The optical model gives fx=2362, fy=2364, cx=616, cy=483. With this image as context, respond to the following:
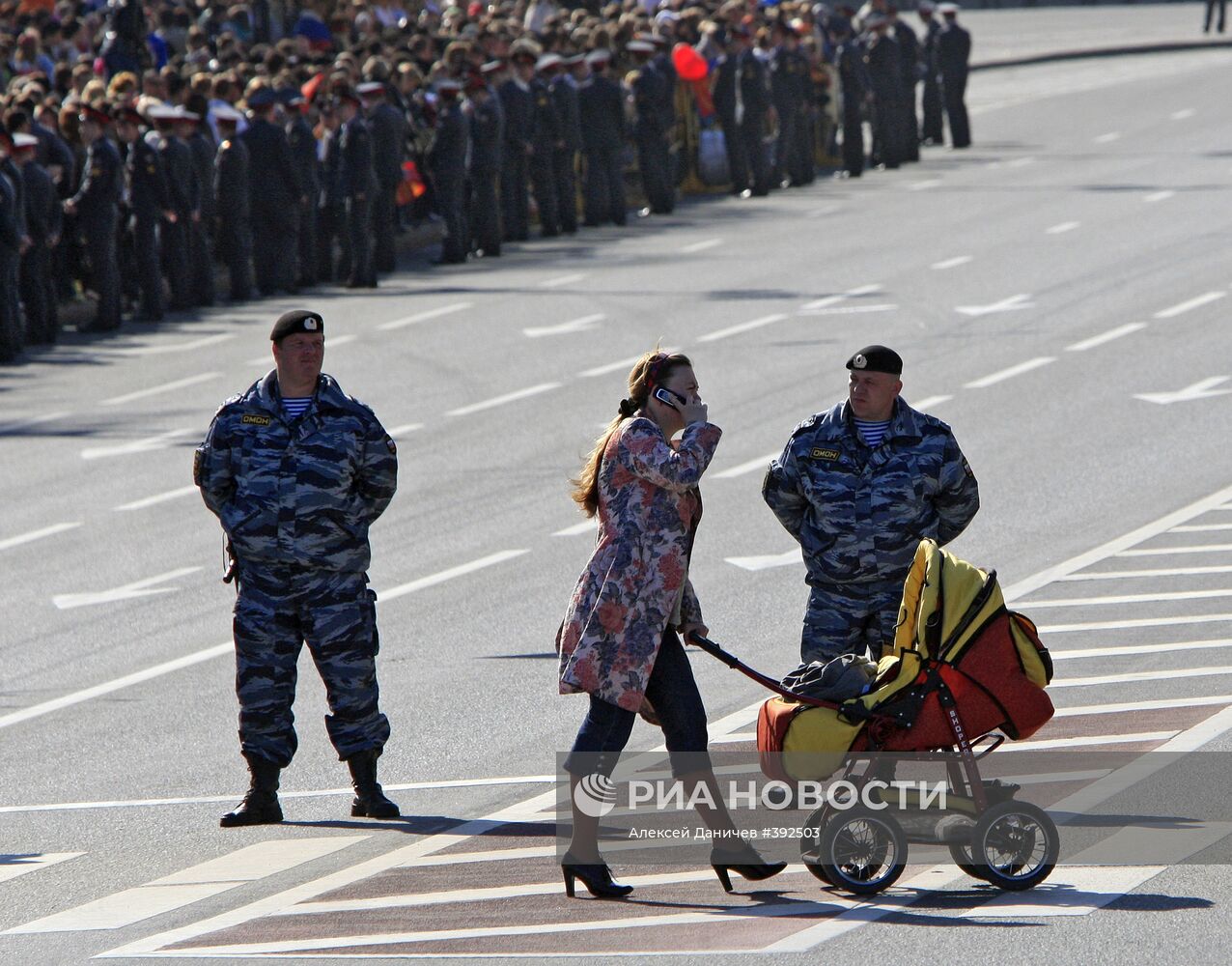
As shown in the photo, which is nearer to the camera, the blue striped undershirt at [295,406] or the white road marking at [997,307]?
the blue striped undershirt at [295,406]

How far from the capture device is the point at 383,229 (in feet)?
89.1

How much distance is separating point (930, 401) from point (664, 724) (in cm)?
1080

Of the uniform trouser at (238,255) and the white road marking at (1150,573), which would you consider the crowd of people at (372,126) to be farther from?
the white road marking at (1150,573)

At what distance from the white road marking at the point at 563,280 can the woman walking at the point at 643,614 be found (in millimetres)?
17697

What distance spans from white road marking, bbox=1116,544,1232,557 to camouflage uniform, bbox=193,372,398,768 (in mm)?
5979

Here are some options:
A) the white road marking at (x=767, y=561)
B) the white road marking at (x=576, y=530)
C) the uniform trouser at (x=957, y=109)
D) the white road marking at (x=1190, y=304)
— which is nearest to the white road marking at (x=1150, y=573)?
the white road marking at (x=767, y=561)

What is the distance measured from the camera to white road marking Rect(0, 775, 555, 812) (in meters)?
9.95

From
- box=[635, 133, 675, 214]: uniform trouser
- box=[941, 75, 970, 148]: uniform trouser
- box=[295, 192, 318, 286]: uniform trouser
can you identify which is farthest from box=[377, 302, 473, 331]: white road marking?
box=[941, 75, 970, 148]: uniform trouser

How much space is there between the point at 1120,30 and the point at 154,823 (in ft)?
171

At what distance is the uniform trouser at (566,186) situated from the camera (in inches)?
1171

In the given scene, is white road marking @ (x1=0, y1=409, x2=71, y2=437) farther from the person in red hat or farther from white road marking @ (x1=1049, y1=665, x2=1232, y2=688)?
white road marking @ (x1=1049, y1=665, x2=1232, y2=688)

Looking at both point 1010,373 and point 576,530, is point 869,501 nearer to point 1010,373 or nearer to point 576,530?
point 576,530

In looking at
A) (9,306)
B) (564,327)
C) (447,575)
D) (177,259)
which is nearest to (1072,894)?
(447,575)

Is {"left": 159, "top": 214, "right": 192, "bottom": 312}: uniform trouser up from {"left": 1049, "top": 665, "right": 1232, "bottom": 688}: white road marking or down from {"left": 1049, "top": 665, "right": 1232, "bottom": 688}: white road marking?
up
